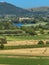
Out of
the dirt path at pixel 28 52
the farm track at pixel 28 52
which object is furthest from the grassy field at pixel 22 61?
the dirt path at pixel 28 52

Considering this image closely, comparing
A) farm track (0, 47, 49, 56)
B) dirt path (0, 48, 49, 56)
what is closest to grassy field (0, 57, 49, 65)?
farm track (0, 47, 49, 56)

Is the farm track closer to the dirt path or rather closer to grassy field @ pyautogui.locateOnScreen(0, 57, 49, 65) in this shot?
the dirt path

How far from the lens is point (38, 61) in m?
46.0

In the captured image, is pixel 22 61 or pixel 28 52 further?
pixel 28 52

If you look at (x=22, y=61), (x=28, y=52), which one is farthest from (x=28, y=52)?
(x=22, y=61)

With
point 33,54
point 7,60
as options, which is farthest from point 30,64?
point 33,54

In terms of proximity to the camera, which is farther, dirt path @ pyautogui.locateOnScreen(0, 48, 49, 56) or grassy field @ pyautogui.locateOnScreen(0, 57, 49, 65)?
dirt path @ pyautogui.locateOnScreen(0, 48, 49, 56)

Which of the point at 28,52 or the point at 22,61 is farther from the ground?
the point at 22,61

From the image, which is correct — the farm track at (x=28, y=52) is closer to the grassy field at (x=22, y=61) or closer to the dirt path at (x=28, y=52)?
the dirt path at (x=28, y=52)

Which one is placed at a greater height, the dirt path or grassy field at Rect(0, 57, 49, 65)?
grassy field at Rect(0, 57, 49, 65)

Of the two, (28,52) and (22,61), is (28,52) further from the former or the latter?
(22,61)

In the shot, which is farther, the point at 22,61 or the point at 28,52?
the point at 28,52

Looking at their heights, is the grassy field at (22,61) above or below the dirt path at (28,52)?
above

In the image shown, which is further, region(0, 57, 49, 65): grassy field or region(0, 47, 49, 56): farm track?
region(0, 47, 49, 56): farm track
